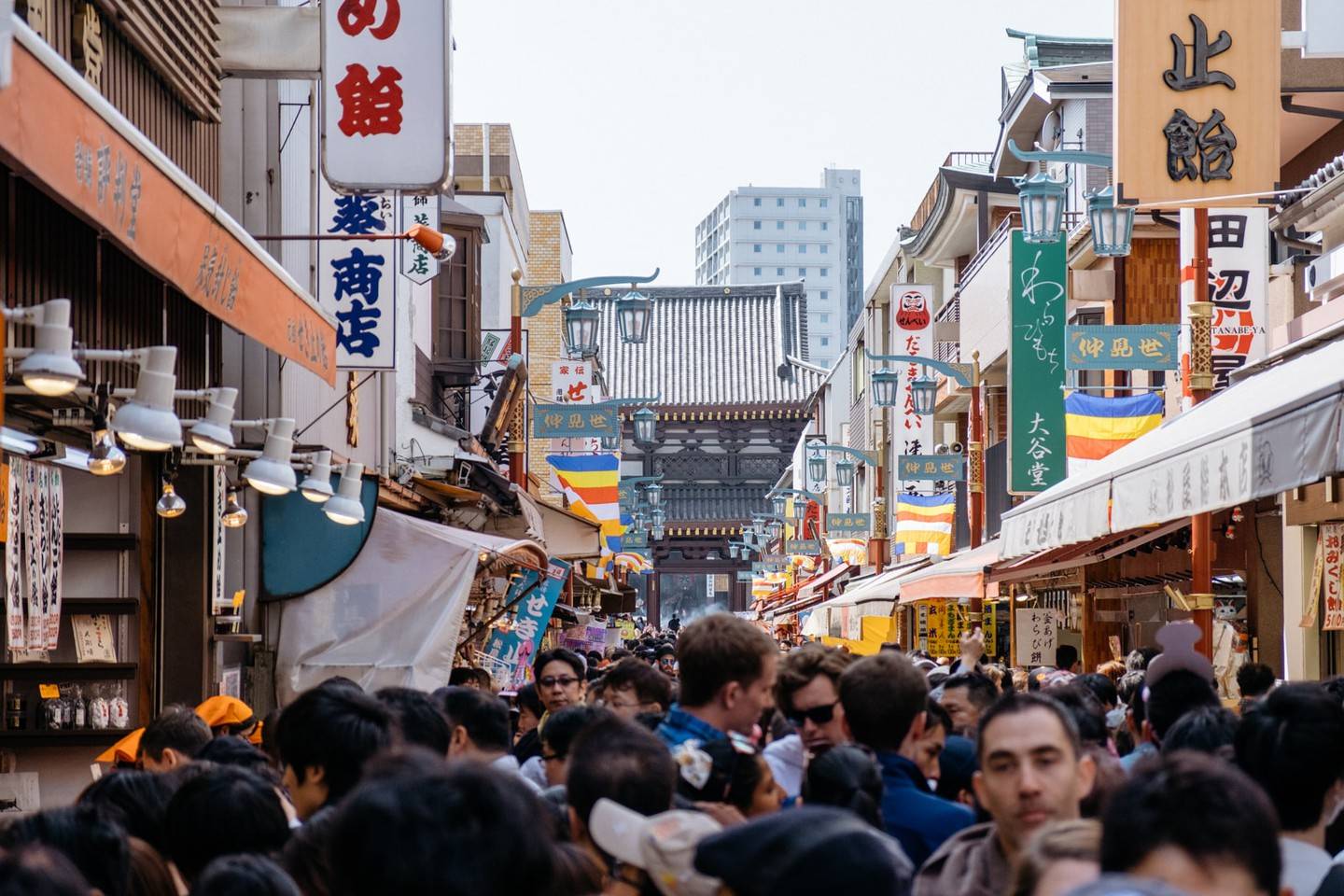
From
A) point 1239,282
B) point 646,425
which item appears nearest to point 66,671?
point 1239,282

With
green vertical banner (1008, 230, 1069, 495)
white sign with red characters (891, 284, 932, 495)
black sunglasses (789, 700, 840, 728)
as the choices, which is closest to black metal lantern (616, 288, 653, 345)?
Answer: green vertical banner (1008, 230, 1069, 495)

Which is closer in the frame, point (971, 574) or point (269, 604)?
point (269, 604)

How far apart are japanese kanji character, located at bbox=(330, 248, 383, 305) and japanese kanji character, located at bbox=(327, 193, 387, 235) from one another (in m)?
0.37

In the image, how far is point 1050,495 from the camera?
12.0 m

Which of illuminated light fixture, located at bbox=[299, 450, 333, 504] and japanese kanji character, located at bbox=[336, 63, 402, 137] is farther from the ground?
japanese kanji character, located at bbox=[336, 63, 402, 137]

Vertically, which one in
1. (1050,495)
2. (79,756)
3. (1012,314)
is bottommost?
(79,756)

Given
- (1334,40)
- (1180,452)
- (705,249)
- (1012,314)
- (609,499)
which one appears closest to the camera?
(1180,452)

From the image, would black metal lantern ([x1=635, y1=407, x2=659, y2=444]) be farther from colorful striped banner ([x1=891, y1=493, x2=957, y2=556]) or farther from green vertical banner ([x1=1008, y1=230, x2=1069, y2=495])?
green vertical banner ([x1=1008, y1=230, x2=1069, y2=495])

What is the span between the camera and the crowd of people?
260 centimetres

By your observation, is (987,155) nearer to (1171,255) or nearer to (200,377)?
(1171,255)

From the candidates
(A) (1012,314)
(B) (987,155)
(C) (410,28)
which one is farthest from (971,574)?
(B) (987,155)

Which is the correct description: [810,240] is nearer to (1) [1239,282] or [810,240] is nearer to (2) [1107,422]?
(2) [1107,422]

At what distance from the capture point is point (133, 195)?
6.67 meters

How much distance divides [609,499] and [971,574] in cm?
1271
